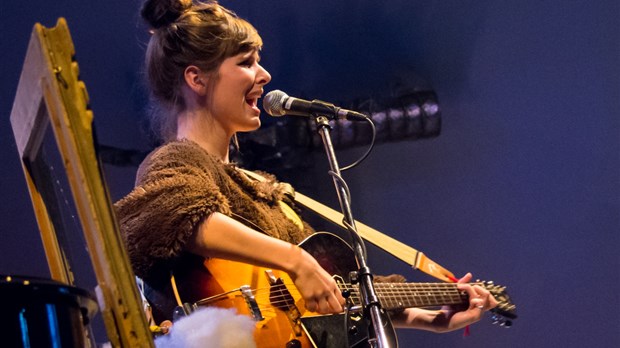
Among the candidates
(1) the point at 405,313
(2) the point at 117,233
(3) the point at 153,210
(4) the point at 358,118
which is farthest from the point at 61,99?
(1) the point at 405,313

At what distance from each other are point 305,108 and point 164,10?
1.89 feet

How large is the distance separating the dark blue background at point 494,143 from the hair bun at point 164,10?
108cm

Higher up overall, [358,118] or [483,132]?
[483,132]

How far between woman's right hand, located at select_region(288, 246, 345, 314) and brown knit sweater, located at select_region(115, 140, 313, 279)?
9.6 inches

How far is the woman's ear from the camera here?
2.16m

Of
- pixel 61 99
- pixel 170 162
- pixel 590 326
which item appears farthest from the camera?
pixel 590 326

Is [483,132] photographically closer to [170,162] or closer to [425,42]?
[425,42]

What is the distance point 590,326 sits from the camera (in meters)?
3.21

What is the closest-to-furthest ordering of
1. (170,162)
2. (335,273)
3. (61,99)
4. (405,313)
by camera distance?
(61,99)
(170,162)
(335,273)
(405,313)

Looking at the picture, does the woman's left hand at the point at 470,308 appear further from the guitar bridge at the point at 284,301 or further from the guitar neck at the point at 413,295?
the guitar bridge at the point at 284,301

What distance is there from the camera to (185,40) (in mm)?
2143

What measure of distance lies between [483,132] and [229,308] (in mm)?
1981

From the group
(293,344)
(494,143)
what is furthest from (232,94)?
(494,143)

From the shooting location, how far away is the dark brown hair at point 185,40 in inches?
84.2
